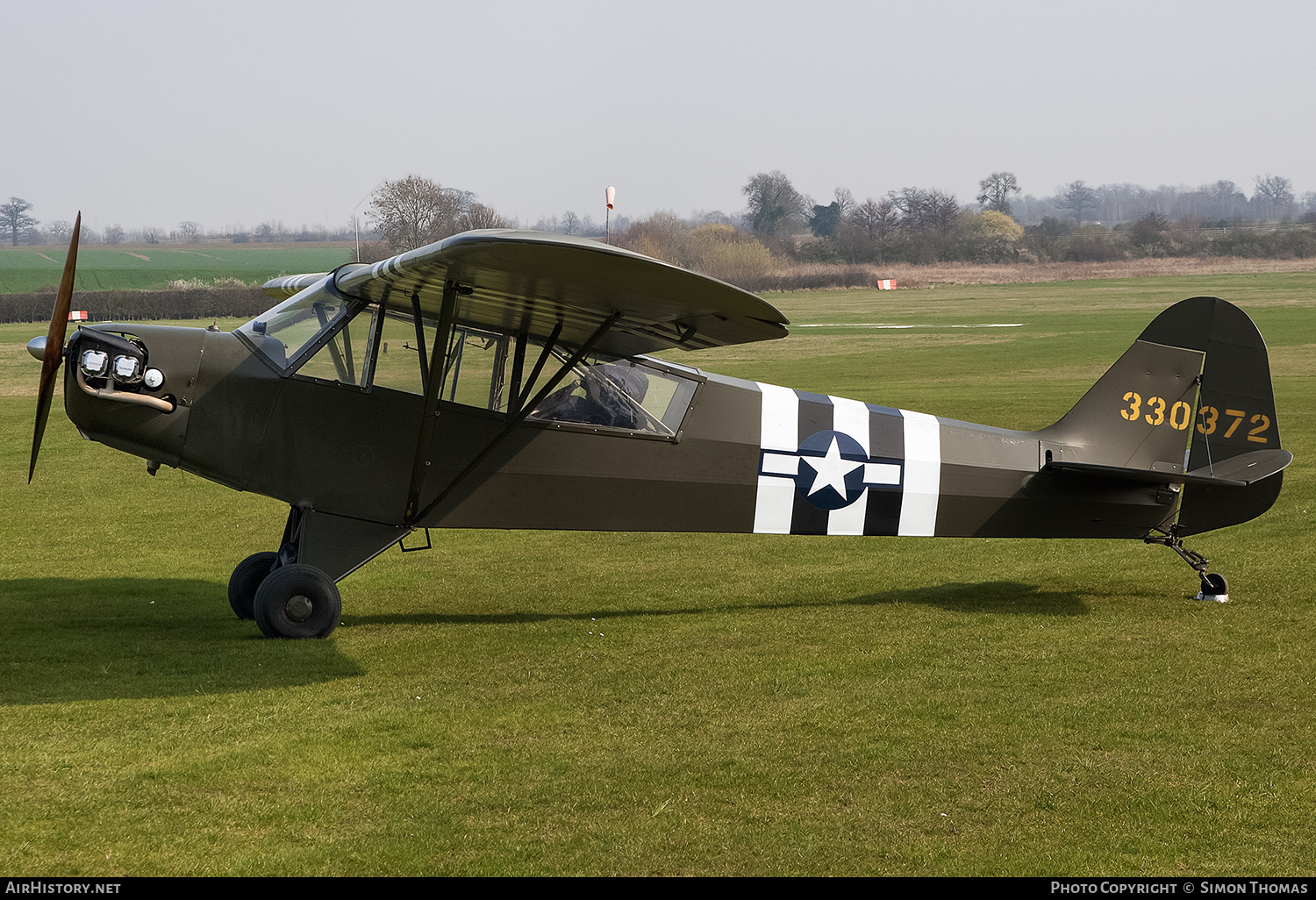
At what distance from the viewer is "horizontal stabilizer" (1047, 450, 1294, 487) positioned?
894 cm

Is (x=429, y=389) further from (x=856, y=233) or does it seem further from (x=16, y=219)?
(x=16, y=219)

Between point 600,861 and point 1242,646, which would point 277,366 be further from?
point 1242,646

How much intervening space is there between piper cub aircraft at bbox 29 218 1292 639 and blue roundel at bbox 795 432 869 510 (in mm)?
16

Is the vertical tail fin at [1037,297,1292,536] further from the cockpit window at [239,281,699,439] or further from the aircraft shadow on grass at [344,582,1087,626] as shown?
the cockpit window at [239,281,699,439]

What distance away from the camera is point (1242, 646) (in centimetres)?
793

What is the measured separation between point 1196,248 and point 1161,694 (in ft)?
344

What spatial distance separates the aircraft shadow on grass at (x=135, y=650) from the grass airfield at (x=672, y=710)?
40mm

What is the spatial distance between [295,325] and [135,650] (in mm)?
2540

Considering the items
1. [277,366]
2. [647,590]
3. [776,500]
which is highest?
[277,366]

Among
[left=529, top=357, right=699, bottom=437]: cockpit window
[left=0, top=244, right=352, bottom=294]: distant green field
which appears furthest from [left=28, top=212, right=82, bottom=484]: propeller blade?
[left=0, top=244, right=352, bottom=294]: distant green field

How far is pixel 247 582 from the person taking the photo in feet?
29.8

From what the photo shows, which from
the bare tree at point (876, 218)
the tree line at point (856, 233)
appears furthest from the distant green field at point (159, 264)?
the bare tree at point (876, 218)

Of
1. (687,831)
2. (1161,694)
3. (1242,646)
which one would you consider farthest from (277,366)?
(1242,646)

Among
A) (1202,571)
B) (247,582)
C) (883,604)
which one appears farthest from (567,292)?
(1202,571)
